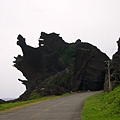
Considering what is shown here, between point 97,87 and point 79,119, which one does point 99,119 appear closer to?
point 79,119

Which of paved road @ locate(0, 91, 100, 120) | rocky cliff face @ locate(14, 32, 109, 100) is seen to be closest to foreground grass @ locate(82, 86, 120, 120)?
paved road @ locate(0, 91, 100, 120)

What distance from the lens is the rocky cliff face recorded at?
8362 centimetres

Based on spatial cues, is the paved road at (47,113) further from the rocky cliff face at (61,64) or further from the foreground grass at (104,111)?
the rocky cliff face at (61,64)

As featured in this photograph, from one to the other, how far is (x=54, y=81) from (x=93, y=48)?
22.5m

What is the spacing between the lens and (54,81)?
78188 mm

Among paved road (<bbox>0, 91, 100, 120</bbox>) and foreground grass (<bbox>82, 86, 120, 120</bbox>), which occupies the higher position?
foreground grass (<bbox>82, 86, 120, 120</bbox>)

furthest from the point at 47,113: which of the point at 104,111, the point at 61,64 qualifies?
the point at 61,64

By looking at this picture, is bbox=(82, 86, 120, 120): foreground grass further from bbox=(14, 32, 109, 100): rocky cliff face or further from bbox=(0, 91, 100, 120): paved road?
bbox=(14, 32, 109, 100): rocky cliff face

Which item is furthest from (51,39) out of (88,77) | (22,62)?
(88,77)

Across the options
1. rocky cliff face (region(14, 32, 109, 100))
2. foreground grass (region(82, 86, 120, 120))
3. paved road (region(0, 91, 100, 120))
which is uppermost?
rocky cliff face (region(14, 32, 109, 100))

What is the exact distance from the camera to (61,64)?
91.3 m

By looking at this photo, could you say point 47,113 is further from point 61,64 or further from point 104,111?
point 61,64

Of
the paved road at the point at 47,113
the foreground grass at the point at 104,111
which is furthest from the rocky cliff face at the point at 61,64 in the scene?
the foreground grass at the point at 104,111

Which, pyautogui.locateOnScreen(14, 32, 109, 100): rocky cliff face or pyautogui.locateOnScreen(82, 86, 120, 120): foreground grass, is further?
pyautogui.locateOnScreen(14, 32, 109, 100): rocky cliff face
